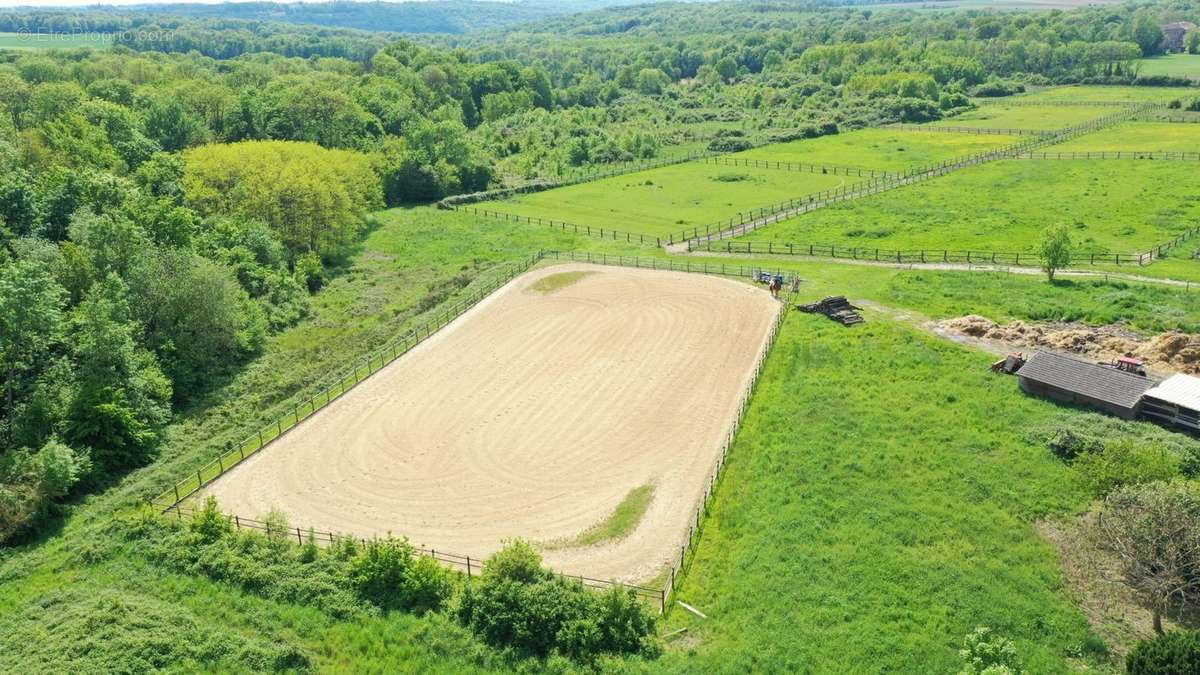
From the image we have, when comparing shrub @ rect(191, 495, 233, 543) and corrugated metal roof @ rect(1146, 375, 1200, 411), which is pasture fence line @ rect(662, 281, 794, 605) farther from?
corrugated metal roof @ rect(1146, 375, 1200, 411)

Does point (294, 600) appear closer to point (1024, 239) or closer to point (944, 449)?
point (944, 449)

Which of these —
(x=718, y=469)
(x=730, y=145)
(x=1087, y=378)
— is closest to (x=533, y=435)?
(x=718, y=469)

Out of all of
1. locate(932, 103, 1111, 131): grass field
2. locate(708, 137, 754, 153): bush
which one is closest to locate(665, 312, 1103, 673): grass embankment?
locate(708, 137, 754, 153): bush

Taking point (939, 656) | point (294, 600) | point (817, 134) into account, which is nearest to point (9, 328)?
point (294, 600)

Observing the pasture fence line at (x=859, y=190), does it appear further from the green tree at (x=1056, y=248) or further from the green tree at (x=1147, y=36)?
the green tree at (x=1147, y=36)

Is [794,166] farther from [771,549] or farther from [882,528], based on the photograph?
[771,549]
